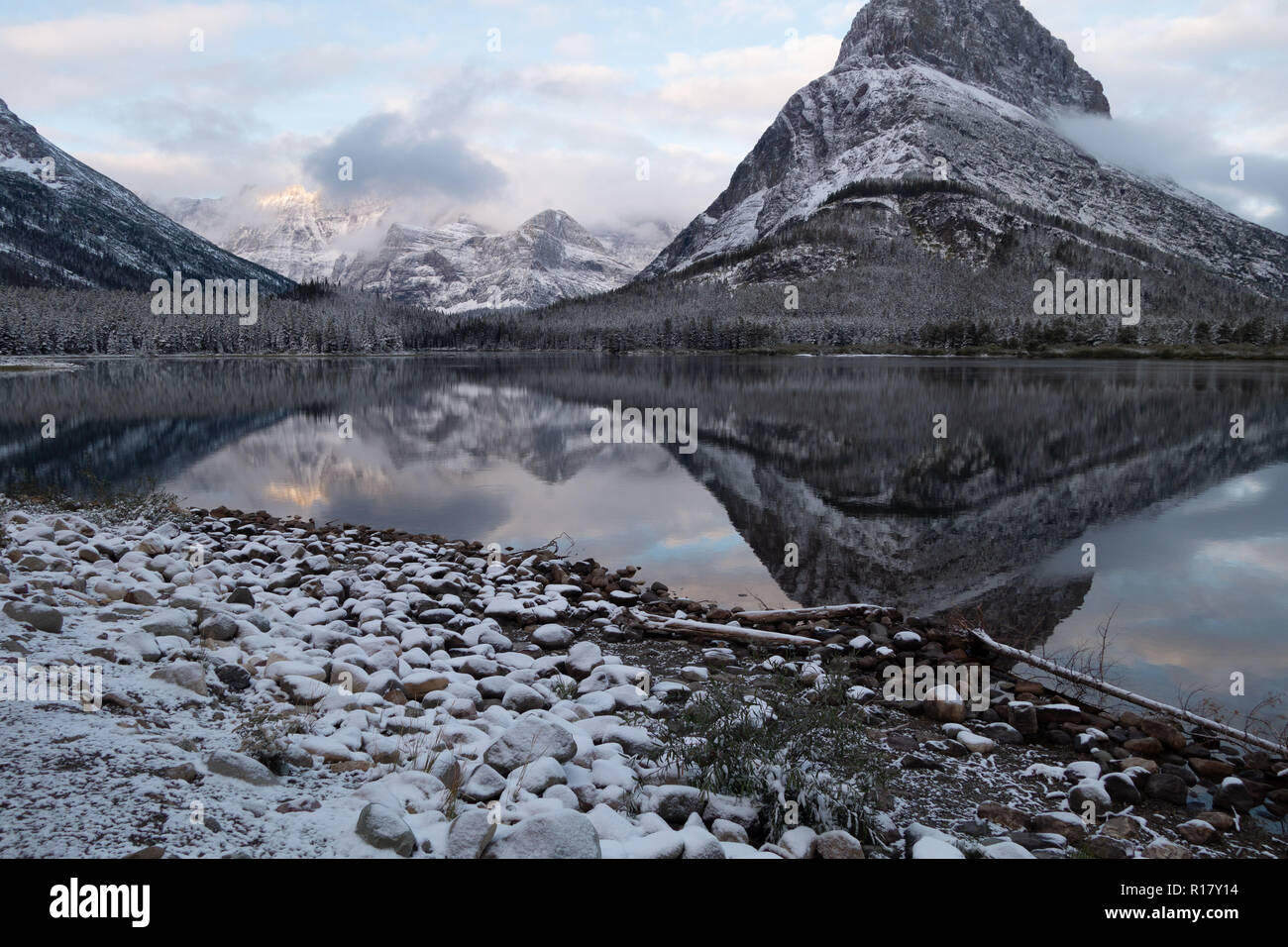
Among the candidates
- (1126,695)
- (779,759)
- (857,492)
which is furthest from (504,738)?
(857,492)

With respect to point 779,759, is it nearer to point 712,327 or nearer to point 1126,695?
point 1126,695

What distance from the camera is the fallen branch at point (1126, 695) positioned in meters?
7.22

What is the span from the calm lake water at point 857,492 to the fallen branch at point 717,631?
6.84ft

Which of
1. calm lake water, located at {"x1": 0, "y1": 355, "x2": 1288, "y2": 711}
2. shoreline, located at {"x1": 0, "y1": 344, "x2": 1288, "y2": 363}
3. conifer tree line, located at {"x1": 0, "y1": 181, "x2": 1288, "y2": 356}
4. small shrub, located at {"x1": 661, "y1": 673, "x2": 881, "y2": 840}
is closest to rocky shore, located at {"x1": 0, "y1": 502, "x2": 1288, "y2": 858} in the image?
small shrub, located at {"x1": 661, "y1": 673, "x2": 881, "y2": 840}

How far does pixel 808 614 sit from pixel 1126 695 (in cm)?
404

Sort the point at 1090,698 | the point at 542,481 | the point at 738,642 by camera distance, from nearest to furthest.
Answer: the point at 1090,698 < the point at 738,642 < the point at 542,481

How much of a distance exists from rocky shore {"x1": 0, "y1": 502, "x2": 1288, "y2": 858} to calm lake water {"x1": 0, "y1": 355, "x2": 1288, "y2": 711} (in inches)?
108

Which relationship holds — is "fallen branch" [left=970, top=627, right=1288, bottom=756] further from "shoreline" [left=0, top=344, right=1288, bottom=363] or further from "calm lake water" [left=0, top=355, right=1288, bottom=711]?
"shoreline" [left=0, top=344, right=1288, bottom=363]

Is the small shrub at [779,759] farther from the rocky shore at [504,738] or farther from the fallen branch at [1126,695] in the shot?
the fallen branch at [1126,695]

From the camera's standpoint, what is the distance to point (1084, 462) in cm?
2422

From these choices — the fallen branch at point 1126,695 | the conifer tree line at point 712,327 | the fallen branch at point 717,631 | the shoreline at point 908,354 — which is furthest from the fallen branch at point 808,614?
the conifer tree line at point 712,327
